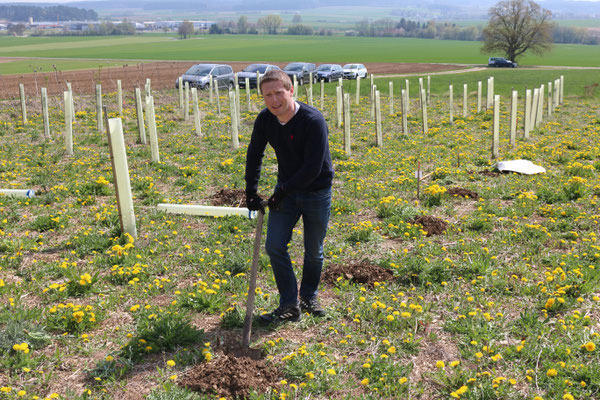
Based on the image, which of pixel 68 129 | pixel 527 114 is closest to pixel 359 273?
pixel 68 129

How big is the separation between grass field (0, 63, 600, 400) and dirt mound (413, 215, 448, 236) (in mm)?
62

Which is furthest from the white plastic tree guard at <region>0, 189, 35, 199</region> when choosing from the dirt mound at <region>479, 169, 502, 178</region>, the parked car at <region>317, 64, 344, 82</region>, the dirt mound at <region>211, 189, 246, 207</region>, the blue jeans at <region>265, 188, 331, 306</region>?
the parked car at <region>317, 64, 344, 82</region>

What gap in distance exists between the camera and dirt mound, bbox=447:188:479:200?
910 centimetres

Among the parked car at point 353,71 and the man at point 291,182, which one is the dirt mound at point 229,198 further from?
the parked car at point 353,71

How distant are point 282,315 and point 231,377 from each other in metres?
1.01

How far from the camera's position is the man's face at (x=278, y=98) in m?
4.31

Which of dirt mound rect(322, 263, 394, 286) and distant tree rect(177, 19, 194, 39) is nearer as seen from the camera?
dirt mound rect(322, 263, 394, 286)

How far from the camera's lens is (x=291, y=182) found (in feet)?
14.8

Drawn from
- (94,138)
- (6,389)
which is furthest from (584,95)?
(6,389)

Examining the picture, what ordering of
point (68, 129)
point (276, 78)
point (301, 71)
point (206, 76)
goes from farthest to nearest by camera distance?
point (301, 71) → point (206, 76) → point (68, 129) → point (276, 78)

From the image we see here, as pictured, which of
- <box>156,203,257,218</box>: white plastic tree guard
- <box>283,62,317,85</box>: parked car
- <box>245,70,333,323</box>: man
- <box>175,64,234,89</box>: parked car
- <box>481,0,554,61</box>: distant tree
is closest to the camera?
<box>245,70,333,323</box>: man

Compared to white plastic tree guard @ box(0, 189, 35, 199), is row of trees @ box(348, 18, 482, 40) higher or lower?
higher

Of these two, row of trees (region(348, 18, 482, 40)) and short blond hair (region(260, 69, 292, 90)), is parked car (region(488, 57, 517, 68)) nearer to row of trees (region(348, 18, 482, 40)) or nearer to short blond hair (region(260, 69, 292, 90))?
short blond hair (region(260, 69, 292, 90))

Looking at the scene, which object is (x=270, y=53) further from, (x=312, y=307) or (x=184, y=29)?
(x=312, y=307)
